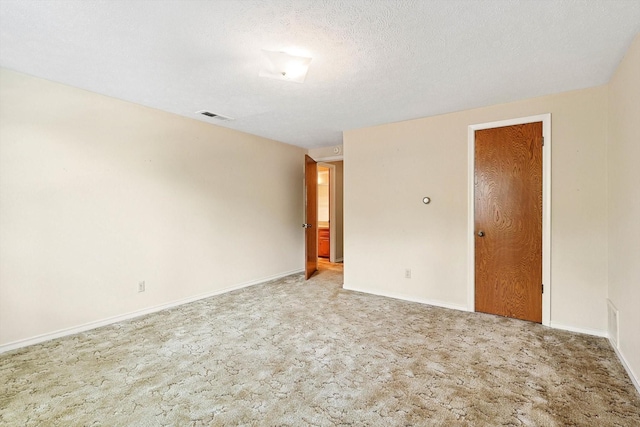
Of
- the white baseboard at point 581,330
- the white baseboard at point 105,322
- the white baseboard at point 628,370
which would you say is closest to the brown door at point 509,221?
the white baseboard at point 581,330

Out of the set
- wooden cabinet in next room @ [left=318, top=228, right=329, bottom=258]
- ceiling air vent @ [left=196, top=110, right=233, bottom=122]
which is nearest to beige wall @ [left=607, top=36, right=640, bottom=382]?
ceiling air vent @ [left=196, top=110, right=233, bottom=122]

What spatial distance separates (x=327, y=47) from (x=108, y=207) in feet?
8.89

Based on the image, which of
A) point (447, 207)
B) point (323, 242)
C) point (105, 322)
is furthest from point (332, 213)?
point (105, 322)

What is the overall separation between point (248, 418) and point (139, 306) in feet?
7.62

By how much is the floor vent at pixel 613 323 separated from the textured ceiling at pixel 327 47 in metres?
2.01

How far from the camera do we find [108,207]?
3.10 metres

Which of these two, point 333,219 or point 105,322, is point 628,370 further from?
point 333,219

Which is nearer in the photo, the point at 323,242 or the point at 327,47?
the point at 327,47

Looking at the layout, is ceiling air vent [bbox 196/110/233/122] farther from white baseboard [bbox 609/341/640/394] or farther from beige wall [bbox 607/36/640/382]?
white baseboard [bbox 609/341/640/394]

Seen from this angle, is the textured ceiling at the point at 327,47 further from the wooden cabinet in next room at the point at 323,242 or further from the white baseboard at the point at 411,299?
the wooden cabinet in next room at the point at 323,242

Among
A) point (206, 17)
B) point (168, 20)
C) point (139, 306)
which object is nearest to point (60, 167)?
point (139, 306)

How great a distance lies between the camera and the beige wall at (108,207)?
255 cm

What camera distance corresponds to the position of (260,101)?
10.5 feet

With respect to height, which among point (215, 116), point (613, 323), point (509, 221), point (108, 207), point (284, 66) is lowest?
point (613, 323)
